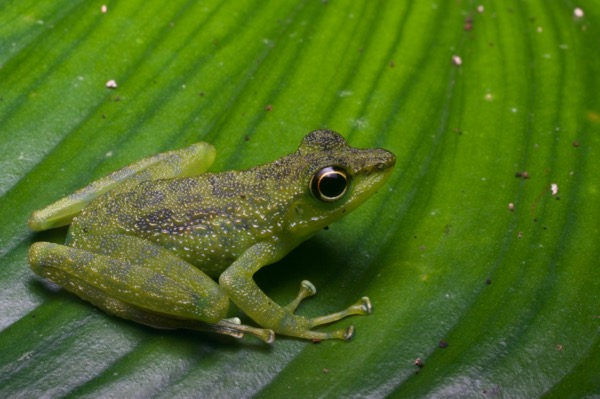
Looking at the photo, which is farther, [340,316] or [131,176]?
[131,176]

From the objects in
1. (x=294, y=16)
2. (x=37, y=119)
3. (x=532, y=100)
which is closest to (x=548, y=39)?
(x=532, y=100)

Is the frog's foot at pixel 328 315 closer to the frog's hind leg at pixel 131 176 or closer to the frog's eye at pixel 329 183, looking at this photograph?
the frog's eye at pixel 329 183

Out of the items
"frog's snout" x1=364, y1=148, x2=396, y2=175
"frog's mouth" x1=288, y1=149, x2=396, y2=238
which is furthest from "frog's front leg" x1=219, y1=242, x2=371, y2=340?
"frog's snout" x1=364, y1=148, x2=396, y2=175

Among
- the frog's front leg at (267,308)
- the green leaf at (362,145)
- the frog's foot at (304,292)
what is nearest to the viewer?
the green leaf at (362,145)

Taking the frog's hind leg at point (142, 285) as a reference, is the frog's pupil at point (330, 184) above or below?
above

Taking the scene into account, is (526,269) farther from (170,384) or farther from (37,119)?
(37,119)

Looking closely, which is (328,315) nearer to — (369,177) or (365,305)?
(365,305)

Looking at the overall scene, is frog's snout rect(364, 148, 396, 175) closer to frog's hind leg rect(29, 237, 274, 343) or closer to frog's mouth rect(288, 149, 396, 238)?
frog's mouth rect(288, 149, 396, 238)

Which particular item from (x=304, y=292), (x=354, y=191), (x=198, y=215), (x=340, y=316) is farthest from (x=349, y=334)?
(x=198, y=215)

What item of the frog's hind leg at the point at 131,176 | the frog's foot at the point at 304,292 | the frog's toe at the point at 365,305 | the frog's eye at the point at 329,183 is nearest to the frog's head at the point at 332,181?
the frog's eye at the point at 329,183
